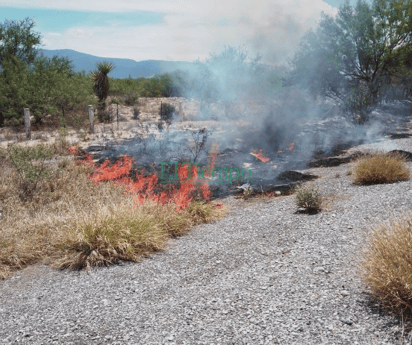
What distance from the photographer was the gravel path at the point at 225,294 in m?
3.22

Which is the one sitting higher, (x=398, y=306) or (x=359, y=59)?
(x=359, y=59)

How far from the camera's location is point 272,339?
121 inches

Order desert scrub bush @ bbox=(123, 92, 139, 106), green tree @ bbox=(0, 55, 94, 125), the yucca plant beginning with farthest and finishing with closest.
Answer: desert scrub bush @ bbox=(123, 92, 139, 106) → the yucca plant → green tree @ bbox=(0, 55, 94, 125)

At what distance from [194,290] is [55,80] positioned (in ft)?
57.2

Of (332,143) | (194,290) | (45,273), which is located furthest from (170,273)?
(332,143)

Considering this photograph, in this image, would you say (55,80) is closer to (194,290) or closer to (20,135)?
(20,135)

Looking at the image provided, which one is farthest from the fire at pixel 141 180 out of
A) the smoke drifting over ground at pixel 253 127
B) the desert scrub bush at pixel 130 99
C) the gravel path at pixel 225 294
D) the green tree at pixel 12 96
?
the desert scrub bush at pixel 130 99

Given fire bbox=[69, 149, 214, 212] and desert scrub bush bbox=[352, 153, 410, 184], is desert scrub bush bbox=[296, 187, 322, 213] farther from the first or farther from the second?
fire bbox=[69, 149, 214, 212]

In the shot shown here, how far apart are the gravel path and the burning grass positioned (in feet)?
0.91

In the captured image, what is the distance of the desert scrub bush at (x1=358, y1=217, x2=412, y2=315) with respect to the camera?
311cm

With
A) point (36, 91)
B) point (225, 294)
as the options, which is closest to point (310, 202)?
point (225, 294)

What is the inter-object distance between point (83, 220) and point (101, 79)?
1616 cm

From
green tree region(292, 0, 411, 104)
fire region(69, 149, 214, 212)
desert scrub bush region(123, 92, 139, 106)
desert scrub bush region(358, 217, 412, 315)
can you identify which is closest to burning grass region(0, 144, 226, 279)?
fire region(69, 149, 214, 212)

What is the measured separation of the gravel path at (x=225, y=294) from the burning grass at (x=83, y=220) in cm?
28
